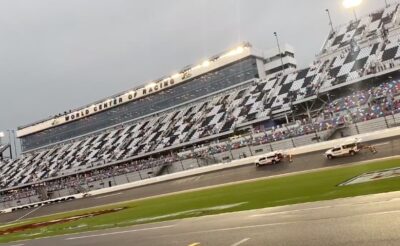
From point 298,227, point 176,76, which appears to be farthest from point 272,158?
point 176,76

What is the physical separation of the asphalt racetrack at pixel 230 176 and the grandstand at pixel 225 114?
899 centimetres

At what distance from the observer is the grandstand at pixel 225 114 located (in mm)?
53562

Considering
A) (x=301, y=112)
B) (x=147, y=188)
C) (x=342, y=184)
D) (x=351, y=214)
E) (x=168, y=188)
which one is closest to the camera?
(x=351, y=214)

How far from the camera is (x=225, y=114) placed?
2965 inches

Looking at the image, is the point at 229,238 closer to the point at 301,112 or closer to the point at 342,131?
the point at 342,131

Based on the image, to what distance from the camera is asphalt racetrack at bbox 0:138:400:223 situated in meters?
33.8

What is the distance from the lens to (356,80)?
58.4m

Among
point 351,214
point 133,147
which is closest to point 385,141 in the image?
point 351,214

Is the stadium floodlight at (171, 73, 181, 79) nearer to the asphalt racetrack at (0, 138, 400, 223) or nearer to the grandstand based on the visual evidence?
the grandstand

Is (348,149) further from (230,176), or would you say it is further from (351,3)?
(230,176)

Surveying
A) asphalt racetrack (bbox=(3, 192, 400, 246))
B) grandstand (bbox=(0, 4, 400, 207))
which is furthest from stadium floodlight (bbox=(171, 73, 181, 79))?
asphalt racetrack (bbox=(3, 192, 400, 246))

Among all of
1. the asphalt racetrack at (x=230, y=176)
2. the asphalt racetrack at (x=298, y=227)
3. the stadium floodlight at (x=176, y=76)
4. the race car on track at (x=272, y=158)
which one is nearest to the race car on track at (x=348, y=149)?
the asphalt racetrack at (x=230, y=176)

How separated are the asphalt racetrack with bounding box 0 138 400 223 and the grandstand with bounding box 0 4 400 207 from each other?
8.99m

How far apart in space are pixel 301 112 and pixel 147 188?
25467 mm
